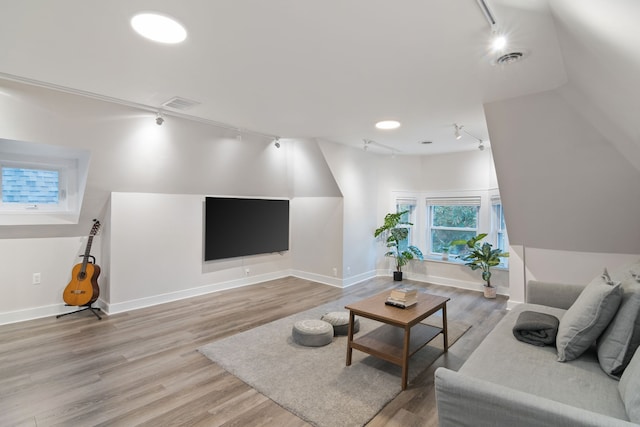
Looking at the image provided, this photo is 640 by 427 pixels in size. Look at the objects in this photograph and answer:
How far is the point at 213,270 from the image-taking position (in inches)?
202

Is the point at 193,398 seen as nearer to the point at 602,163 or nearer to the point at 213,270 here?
the point at 213,270

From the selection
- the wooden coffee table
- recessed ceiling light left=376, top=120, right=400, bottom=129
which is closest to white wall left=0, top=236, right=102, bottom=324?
the wooden coffee table

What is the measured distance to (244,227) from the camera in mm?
5438

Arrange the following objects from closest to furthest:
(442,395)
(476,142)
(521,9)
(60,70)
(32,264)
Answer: (442,395)
(521,9)
(60,70)
(32,264)
(476,142)

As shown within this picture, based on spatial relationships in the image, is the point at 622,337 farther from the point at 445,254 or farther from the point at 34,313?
the point at 34,313

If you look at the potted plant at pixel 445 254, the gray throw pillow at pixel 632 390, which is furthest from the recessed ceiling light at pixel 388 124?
the gray throw pillow at pixel 632 390

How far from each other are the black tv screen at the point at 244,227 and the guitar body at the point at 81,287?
1473 mm

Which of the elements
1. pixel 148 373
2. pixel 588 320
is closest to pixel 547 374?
pixel 588 320

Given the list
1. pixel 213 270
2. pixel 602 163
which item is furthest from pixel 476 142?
pixel 213 270

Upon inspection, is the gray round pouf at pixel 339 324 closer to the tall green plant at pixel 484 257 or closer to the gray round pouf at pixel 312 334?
the gray round pouf at pixel 312 334

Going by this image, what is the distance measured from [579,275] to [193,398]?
4.42 m

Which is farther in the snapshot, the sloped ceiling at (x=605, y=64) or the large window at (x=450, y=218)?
the large window at (x=450, y=218)

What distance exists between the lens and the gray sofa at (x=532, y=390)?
1228mm

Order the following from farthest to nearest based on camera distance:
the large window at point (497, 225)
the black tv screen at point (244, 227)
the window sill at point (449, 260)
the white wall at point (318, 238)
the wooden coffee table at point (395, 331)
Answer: the white wall at point (318, 238)
the large window at point (497, 225)
the window sill at point (449, 260)
the black tv screen at point (244, 227)
the wooden coffee table at point (395, 331)
